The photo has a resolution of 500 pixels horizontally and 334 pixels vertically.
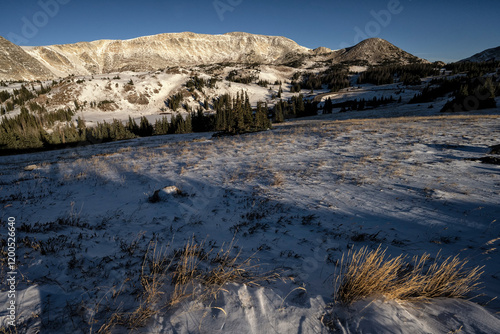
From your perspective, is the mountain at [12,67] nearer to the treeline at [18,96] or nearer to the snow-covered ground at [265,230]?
the treeline at [18,96]

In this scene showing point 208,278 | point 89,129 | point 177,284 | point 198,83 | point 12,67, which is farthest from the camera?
point 12,67

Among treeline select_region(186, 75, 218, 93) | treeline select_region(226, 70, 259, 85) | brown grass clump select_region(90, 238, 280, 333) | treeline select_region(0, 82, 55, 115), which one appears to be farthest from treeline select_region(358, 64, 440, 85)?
treeline select_region(0, 82, 55, 115)

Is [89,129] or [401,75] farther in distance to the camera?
[401,75]

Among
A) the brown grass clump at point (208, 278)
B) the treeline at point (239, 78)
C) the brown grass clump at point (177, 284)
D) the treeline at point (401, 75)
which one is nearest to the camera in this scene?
the brown grass clump at point (177, 284)

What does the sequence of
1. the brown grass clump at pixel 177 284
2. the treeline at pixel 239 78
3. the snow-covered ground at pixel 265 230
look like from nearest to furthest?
the brown grass clump at pixel 177 284
the snow-covered ground at pixel 265 230
the treeline at pixel 239 78

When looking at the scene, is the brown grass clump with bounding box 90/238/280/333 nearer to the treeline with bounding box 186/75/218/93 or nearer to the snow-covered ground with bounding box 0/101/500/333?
the snow-covered ground with bounding box 0/101/500/333

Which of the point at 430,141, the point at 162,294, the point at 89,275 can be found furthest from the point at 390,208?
the point at 430,141

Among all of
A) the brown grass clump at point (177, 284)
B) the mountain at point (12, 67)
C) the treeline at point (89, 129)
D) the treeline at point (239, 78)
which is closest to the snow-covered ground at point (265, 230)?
the brown grass clump at point (177, 284)

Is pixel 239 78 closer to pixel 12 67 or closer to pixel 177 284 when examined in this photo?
pixel 177 284

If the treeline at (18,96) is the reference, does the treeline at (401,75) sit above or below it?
above

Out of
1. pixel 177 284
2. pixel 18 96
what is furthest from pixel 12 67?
pixel 177 284

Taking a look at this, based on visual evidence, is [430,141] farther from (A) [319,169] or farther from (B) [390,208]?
(B) [390,208]

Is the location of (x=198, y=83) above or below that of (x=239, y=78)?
below

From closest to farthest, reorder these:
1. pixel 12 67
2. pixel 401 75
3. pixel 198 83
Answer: pixel 198 83, pixel 401 75, pixel 12 67
